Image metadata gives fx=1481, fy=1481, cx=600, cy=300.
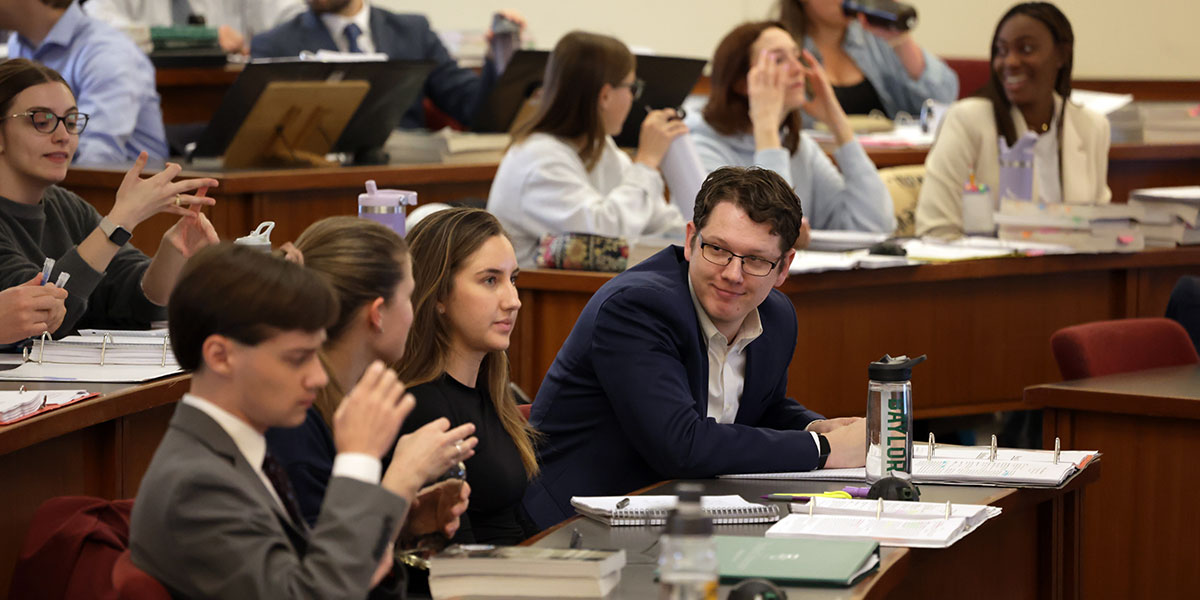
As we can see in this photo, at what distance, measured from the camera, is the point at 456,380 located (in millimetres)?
2225

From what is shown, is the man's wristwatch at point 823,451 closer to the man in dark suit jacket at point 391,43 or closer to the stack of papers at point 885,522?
the stack of papers at point 885,522

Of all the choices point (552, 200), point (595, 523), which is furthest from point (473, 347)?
point (552, 200)

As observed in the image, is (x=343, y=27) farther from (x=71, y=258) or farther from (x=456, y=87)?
(x=71, y=258)

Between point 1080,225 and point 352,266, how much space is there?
3.03 meters

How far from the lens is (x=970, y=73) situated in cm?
740

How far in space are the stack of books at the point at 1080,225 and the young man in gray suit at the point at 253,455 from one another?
3177mm

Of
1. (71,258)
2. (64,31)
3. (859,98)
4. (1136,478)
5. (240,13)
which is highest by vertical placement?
(240,13)

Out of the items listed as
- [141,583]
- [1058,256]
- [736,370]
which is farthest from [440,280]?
[1058,256]

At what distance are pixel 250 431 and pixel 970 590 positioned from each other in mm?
1240

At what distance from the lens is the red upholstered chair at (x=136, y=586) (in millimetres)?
A: 1481

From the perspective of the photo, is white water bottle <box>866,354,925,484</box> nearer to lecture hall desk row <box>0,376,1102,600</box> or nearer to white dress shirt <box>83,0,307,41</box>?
lecture hall desk row <box>0,376,1102,600</box>

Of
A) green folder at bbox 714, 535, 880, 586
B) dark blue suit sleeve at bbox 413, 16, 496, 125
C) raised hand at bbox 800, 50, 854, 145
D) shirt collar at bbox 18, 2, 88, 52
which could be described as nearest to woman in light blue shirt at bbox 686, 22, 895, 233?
raised hand at bbox 800, 50, 854, 145

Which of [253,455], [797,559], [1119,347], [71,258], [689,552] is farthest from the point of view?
[1119,347]

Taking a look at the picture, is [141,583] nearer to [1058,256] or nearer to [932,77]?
[1058,256]
